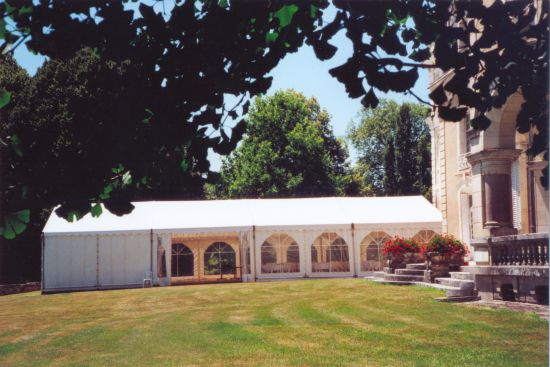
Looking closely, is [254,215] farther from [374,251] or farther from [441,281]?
[441,281]

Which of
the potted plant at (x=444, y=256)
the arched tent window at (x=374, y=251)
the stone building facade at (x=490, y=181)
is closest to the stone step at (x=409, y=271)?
the potted plant at (x=444, y=256)

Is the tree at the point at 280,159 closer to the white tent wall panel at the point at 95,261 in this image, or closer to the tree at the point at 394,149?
the tree at the point at 394,149

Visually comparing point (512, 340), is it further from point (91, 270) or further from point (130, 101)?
point (91, 270)

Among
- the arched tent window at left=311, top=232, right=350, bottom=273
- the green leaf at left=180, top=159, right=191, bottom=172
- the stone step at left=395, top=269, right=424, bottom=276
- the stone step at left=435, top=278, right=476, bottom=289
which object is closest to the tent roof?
the arched tent window at left=311, top=232, right=350, bottom=273

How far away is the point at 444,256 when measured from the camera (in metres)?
15.4

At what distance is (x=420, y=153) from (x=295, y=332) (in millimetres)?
39608

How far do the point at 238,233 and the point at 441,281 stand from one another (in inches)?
419

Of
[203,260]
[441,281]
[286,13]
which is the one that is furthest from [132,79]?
[203,260]

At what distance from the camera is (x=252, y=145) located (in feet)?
122

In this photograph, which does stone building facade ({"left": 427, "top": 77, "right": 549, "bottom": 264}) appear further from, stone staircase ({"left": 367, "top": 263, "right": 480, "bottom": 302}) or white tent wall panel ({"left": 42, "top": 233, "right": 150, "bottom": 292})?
white tent wall panel ({"left": 42, "top": 233, "right": 150, "bottom": 292})

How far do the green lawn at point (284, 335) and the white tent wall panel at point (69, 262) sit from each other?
8.52 meters

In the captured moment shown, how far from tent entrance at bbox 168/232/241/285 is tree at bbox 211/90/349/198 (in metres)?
4.34

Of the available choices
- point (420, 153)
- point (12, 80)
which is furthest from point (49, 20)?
point (420, 153)

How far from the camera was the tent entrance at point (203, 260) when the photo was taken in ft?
82.9
